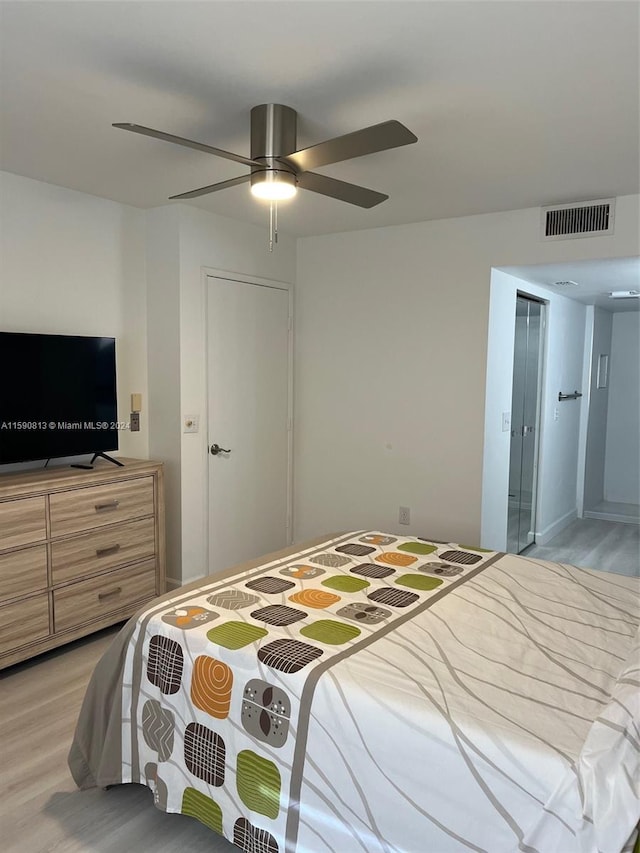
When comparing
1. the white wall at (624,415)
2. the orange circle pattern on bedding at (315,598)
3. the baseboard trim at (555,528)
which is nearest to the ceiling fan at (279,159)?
the orange circle pattern on bedding at (315,598)

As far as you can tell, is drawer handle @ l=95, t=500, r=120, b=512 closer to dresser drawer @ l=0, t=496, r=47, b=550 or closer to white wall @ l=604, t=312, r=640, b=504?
dresser drawer @ l=0, t=496, r=47, b=550

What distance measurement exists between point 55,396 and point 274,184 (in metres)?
1.79

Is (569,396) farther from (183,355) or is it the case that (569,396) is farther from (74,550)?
(74,550)

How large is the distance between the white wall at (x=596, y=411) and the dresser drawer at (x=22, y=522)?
5250mm

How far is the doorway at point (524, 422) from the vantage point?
4734 mm

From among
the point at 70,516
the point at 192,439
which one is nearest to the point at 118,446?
the point at 192,439

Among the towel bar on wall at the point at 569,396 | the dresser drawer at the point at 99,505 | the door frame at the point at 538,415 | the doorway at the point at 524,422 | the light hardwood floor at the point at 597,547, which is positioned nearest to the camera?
the dresser drawer at the point at 99,505

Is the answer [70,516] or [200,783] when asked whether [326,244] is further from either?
[200,783]

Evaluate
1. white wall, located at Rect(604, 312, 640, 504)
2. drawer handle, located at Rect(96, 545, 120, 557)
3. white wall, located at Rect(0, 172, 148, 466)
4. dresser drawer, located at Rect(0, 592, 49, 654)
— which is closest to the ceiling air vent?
white wall, located at Rect(0, 172, 148, 466)

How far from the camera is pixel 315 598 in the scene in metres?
2.28

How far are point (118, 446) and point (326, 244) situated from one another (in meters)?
2.14

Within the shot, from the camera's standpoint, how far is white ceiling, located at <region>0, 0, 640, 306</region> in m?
1.81

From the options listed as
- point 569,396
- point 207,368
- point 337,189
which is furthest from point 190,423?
point 569,396

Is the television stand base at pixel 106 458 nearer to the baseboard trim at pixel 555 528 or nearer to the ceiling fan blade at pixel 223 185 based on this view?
the ceiling fan blade at pixel 223 185
